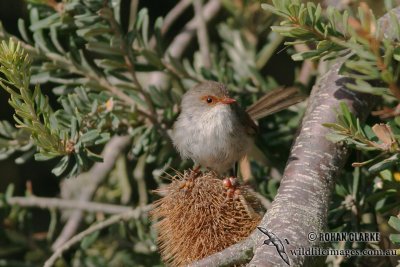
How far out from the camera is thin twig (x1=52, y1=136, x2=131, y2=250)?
4270 mm

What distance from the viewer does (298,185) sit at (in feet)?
8.79

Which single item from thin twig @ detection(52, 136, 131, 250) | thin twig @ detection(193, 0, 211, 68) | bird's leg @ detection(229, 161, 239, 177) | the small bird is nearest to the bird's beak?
the small bird

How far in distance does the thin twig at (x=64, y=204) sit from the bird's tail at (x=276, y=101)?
102 centimetres

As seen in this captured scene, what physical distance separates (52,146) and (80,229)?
59.9 inches

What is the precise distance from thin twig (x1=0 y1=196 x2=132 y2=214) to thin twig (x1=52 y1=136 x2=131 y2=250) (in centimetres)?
9

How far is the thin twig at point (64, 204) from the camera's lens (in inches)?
161

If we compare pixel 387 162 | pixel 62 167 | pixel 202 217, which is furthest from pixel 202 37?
pixel 387 162

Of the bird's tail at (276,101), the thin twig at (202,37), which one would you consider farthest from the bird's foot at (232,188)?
the thin twig at (202,37)

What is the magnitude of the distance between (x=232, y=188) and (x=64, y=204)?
1.70 meters

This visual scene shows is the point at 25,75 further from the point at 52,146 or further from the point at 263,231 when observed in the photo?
the point at 263,231

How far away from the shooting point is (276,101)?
3.77m

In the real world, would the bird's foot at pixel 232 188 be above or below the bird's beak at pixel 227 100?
above

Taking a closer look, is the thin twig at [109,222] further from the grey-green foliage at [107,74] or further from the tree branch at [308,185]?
the tree branch at [308,185]

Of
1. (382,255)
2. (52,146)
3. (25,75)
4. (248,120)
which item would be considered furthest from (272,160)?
(25,75)
